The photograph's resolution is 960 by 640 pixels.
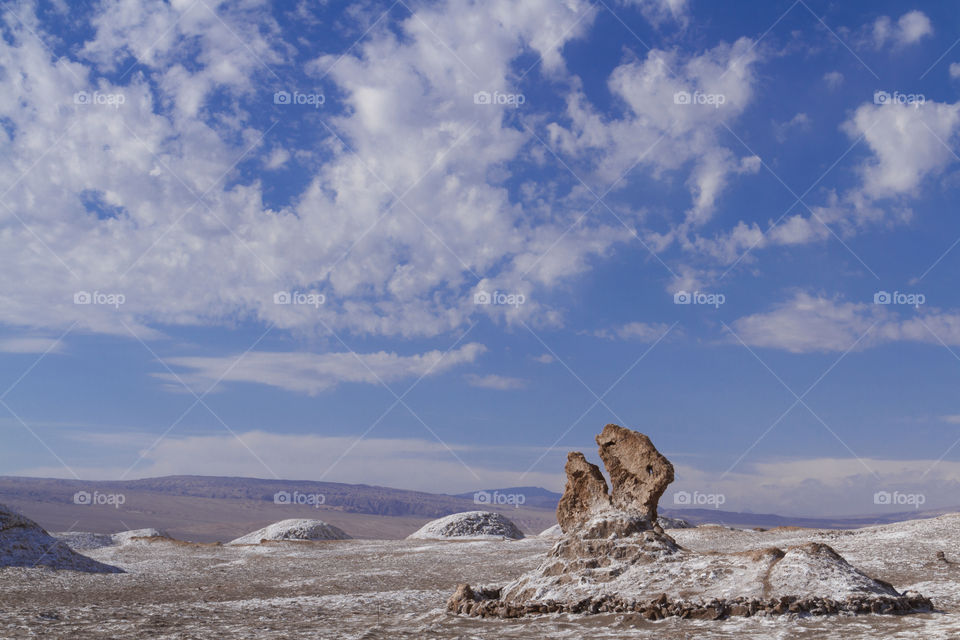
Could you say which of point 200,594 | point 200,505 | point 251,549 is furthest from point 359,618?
point 200,505

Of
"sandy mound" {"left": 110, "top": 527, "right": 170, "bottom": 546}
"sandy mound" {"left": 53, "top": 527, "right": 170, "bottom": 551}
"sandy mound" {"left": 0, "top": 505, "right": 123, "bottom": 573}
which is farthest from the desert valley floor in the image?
"sandy mound" {"left": 110, "top": 527, "right": 170, "bottom": 546}

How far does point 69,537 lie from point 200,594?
1298 inches

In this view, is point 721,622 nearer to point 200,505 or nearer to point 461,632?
point 461,632

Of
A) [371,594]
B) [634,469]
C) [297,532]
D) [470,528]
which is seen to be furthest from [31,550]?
[470,528]

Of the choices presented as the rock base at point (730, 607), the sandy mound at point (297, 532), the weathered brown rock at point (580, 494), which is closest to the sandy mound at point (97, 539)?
the sandy mound at point (297, 532)

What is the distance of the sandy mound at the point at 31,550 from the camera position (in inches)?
990

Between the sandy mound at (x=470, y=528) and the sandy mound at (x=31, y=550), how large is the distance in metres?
19.4

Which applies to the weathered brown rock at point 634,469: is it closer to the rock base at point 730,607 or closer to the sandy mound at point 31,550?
the rock base at point 730,607

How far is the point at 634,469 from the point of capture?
15719 mm

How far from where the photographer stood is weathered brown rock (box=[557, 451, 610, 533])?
1579cm

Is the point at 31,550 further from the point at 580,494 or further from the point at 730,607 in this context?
the point at 730,607

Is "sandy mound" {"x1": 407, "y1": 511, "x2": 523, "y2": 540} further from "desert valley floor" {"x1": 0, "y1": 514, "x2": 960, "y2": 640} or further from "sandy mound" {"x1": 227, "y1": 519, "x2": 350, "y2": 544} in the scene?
"desert valley floor" {"x1": 0, "y1": 514, "x2": 960, "y2": 640}

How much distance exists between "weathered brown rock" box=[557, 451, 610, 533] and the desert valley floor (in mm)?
3308

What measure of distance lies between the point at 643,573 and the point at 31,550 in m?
23.1
